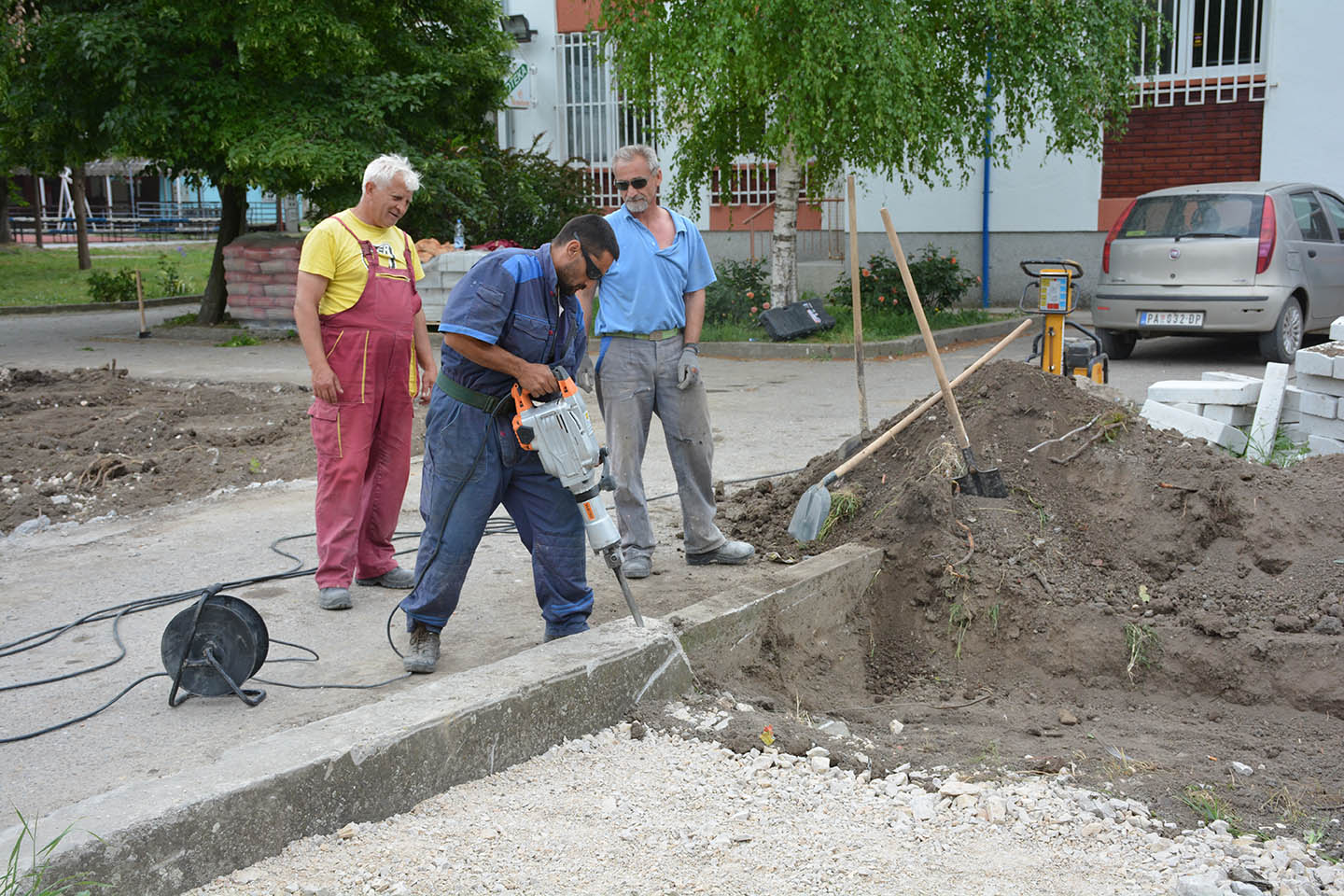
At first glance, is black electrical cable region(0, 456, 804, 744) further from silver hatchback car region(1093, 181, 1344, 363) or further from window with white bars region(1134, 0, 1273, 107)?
window with white bars region(1134, 0, 1273, 107)

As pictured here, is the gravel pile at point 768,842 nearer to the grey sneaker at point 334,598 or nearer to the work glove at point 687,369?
the grey sneaker at point 334,598

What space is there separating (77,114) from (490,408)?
43.1 feet

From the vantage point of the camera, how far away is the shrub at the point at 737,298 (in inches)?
637

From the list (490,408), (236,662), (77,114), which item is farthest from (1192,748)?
(77,114)

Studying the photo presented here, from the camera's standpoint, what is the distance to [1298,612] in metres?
5.12

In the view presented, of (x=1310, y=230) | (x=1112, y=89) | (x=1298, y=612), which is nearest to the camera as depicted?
(x=1298, y=612)

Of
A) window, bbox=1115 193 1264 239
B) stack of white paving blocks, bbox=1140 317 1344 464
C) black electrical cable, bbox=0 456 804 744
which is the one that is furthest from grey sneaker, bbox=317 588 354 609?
window, bbox=1115 193 1264 239

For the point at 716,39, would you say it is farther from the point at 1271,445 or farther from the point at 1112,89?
the point at 1271,445

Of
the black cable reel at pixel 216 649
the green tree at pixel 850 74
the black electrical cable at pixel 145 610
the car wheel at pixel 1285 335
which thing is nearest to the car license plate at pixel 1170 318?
the car wheel at pixel 1285 335

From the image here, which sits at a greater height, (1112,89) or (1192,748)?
(1112,89)

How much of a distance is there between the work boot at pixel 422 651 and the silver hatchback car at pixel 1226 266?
8606 mm

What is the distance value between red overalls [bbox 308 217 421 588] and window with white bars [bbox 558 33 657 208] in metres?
16.3

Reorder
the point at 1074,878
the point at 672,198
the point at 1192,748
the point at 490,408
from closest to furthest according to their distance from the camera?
1. the point at 1074,878
2. the point at 1192,748
3. the point at 490,408
4. the point at 672,198

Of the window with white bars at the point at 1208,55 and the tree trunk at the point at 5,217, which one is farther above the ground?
the window with white bars at the point at 1208,55
